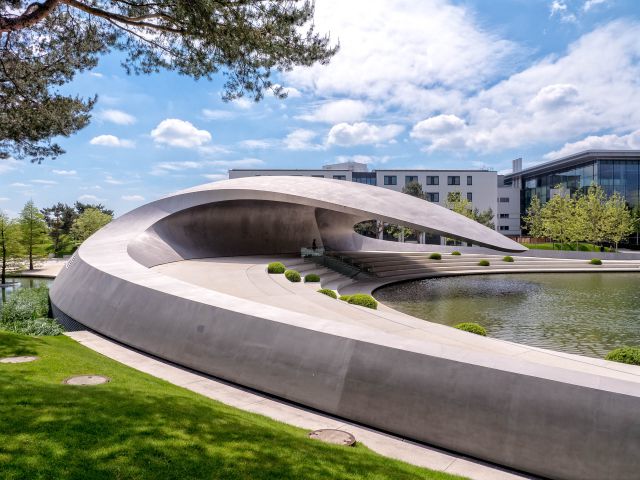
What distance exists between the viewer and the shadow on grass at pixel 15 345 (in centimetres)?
733

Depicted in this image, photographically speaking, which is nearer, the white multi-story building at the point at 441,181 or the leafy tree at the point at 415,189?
the leafy tree at the point at 415,189

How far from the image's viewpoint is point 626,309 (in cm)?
1418

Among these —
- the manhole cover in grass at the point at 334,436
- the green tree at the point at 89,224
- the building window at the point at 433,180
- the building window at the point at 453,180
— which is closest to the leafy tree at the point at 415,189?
the building window at the point at 433,180

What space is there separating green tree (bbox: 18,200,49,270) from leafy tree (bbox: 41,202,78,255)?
9.01m

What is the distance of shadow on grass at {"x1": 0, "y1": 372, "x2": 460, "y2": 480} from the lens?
3559 millimetres

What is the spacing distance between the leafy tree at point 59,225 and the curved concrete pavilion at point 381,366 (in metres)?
38.2

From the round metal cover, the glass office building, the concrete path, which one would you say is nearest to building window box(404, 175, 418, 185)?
the glass office building

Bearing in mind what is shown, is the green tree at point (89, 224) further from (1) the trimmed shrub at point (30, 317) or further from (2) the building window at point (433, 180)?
(2) the building window at point (433, 180)

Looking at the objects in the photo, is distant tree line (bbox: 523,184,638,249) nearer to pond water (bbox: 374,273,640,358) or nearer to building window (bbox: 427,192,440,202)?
pond water (bbox: 374,273,640,358)

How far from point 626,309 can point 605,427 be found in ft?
40.0

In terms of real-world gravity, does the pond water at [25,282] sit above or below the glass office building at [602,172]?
below

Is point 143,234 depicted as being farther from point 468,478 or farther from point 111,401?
point 468,478

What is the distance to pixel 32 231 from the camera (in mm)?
32500

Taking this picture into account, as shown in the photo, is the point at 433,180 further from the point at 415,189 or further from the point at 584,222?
the point at 584,222
